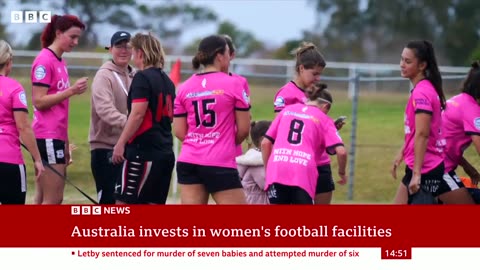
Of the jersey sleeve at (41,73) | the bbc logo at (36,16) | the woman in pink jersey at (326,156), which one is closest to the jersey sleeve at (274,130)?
the woman in pink jersey at (326,156)

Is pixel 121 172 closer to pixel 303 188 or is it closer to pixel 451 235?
pixel 303 188

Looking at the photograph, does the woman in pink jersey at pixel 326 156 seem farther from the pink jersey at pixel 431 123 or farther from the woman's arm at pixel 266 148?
the pink jersey at pixel 431 123

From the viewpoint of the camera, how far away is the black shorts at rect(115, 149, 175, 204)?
8.02 meters

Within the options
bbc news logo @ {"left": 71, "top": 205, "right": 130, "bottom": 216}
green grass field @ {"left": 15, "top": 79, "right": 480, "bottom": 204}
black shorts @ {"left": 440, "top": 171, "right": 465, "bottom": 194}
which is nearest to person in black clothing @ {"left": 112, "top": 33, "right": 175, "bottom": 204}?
bbc news logo @ {"left": 71, "top": 205, "right": 130, "bottom": 216}

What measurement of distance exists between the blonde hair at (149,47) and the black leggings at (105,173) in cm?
113

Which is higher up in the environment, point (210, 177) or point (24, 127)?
point (24, 127)

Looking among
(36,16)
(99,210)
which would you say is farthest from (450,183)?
(36,16)

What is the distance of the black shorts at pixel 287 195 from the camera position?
7.59 m

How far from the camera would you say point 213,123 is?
25.0ft

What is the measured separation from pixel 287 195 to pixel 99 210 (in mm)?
1336

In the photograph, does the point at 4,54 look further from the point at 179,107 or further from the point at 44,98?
the point at 179,107

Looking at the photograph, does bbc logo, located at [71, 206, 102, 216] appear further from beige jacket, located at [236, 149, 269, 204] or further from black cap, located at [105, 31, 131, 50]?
black cap, located at [105, 31, 131, 50]

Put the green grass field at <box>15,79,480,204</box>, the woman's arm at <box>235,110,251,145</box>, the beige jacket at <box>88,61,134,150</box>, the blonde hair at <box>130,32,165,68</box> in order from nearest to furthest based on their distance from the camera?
the woman's arm at <box>235,110,251,145</box>
the blonde hair at <box>130,32,165,68</box>
the beige jacket at <box>88,61,134,150</box>
the green grass field at <box>15,79,480,204</box>

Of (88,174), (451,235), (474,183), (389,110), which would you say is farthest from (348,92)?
(451,235)
